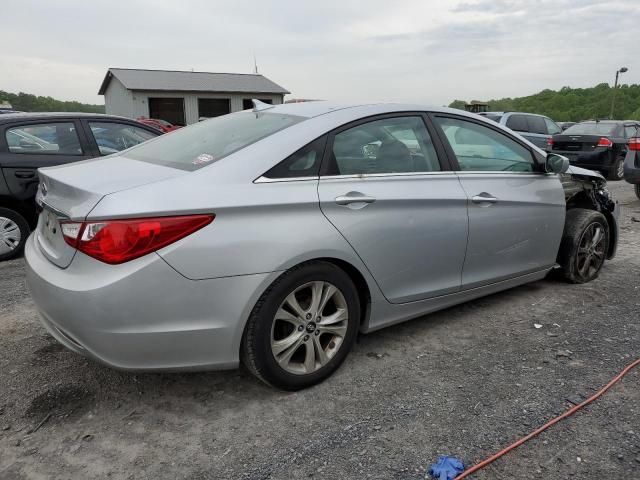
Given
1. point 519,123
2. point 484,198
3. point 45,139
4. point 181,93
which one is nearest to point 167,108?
point 181,93

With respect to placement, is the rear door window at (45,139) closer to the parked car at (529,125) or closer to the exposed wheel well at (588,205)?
the exposed wheel well at (588,205)

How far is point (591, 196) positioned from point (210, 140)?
3352 millimetres

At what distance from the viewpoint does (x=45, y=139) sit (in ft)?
17.6

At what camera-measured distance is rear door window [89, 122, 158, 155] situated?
5.64m

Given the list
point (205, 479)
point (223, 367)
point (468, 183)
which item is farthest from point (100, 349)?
point (468, 183)

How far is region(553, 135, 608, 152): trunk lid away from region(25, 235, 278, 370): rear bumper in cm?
1148

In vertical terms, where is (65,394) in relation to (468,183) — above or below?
below

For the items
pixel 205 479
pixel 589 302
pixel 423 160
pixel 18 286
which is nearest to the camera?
pixel 205 479

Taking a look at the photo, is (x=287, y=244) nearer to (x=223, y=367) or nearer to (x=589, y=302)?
(x=223, y=367)

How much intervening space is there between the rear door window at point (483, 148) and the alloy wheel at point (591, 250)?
3.13 ft

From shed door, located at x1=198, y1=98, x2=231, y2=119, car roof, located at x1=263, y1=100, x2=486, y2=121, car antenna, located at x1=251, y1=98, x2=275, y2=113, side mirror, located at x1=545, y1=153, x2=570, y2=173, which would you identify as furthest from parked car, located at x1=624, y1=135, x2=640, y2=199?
shed door, located at x1=198, y1=98, x2=231, y2=119

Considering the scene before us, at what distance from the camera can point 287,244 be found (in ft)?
8.10

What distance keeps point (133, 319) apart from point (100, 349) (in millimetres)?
221

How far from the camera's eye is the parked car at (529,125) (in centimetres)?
1371
